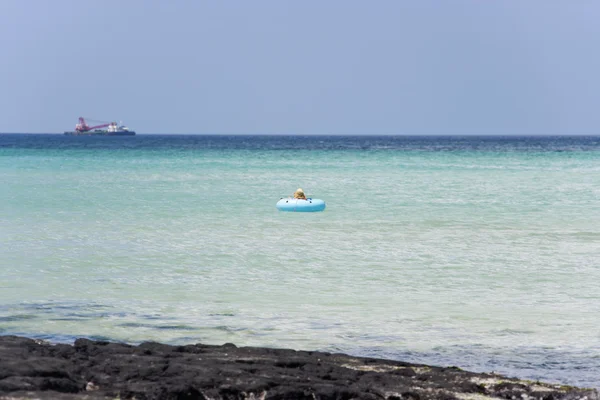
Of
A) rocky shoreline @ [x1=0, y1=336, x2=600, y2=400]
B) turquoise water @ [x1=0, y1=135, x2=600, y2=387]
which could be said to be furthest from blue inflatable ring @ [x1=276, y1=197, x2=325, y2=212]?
rocky shoreline @ [x1=0, y1=336, x2=600, y2=400]

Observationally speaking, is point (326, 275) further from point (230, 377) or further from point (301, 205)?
point (301, 205)

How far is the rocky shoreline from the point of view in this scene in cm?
636

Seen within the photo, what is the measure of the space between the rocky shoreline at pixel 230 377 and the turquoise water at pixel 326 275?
862 millimetres

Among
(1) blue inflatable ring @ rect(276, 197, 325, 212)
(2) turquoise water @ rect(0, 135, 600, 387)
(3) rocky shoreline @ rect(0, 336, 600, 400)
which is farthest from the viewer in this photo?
(1) blue inflatable ring @ rect(276, 197, 325, 212)

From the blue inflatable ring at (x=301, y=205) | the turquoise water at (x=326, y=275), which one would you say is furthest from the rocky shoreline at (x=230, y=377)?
the blue inflatable ring at (x=301, y=205)

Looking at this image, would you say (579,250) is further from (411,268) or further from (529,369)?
(529,369)

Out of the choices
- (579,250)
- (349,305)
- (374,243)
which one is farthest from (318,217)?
(349,305)

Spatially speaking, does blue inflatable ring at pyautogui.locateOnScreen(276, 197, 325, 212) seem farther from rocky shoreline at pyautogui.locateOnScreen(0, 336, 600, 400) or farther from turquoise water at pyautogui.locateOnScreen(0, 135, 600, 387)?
rocky shoreline at pyautogui.locateOnScreen(0, 336, 600, 400)

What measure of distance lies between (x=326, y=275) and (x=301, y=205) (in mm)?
9839

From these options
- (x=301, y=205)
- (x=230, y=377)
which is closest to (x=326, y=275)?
(x=230, y=377)

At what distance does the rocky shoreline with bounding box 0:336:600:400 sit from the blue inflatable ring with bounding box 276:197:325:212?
15052 millimetres

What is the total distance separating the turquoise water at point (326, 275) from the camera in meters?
8.95

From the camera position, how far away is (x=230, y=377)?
21.9ft

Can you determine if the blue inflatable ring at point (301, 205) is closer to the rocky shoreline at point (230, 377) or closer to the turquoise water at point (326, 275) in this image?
the turquoise water at point (326, 275)
